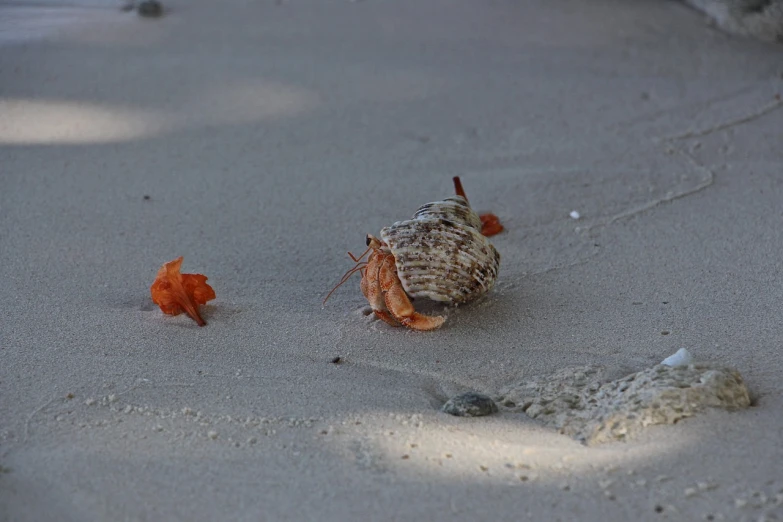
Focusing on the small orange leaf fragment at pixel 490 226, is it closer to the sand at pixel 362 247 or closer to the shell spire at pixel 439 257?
the sand at pixel 362 247

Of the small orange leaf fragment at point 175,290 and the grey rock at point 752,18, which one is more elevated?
the grey rock at point 752,18

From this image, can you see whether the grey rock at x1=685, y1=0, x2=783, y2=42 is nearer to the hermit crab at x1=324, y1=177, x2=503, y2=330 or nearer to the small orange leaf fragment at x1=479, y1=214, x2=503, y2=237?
the small orange leaf fragment at x1=479, y1=214, x2=503, y2=237

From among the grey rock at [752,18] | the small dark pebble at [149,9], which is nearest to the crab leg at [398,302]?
the small dark pebble at [149,9]

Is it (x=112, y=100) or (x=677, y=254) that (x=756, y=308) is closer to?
(x=677, y=254)

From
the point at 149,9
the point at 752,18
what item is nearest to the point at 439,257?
the point at 149,9

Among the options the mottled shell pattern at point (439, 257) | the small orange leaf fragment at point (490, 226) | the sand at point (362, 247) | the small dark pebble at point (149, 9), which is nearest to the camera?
the sand at point (362, 247)

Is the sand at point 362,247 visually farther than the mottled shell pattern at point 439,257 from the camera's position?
No
